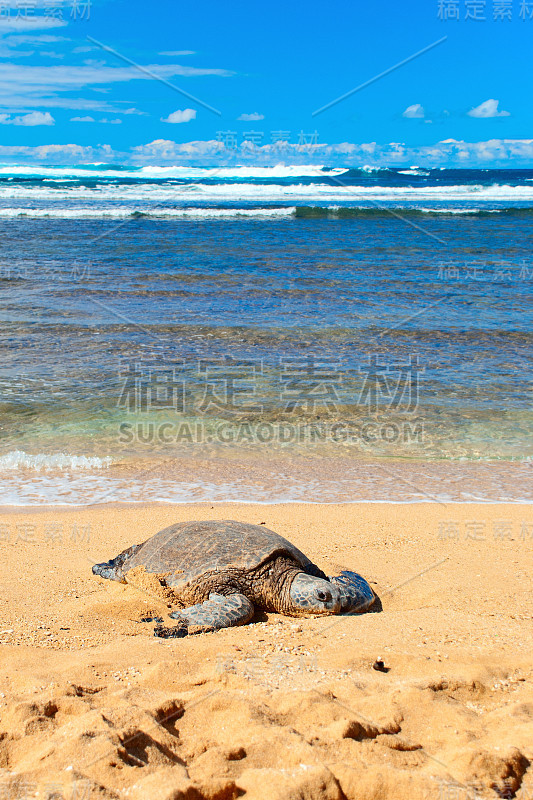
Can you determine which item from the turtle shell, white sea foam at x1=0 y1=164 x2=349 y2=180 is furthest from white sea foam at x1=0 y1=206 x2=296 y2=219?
white sea foam at x1=0 y1=164 x2=349 y2=180

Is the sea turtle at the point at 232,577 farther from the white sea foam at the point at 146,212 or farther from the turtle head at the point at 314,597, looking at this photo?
the white sea foam at the point at 146,212

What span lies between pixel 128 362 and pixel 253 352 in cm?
186

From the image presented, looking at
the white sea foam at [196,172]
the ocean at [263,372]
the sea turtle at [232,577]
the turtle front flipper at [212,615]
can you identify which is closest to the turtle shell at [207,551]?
the sea turtle at [232,577]

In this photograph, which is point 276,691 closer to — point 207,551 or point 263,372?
point 207,551

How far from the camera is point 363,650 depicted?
2748 mm

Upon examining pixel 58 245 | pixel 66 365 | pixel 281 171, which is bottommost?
pixel 66 365

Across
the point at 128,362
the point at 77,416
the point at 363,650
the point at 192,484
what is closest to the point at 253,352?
the point at 128,362

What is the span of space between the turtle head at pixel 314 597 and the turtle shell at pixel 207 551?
0.66 ft

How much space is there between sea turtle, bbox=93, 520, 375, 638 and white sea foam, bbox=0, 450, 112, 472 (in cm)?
183

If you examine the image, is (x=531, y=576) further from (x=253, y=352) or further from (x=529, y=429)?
(x=253, y=352)

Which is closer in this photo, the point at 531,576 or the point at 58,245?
the point at 531,576

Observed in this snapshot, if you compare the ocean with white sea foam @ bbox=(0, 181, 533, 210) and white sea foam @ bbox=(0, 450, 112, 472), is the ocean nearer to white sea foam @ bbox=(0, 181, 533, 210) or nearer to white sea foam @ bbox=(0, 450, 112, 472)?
white sea foam @ bbox=(0, 450, 112, 472)

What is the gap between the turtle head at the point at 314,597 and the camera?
127 inches

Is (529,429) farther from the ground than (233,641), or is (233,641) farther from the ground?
(529,429)
